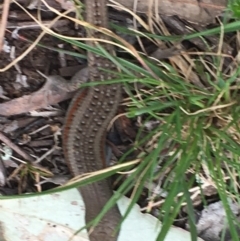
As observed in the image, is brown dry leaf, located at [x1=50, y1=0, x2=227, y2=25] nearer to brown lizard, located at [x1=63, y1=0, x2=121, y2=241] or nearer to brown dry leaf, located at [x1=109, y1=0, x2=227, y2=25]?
brown dry leaf, located at [x1=109, y1=0, x2=227, y2=25]

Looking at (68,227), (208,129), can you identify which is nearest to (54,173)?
(68,227)

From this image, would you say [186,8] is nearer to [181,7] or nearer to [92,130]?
[181,7]

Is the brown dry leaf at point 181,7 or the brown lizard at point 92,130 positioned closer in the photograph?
the brown dry leaf at point 181,7

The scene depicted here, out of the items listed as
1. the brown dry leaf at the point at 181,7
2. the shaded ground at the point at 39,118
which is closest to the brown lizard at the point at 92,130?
the shaded ground at the point at 39,118

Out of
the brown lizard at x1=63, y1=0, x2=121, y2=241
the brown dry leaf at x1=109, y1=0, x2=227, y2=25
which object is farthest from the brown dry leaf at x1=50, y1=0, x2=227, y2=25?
the brown lizard at x1=63, y1=0, x2=121, y2=241

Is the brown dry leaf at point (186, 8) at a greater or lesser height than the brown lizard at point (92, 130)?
greater

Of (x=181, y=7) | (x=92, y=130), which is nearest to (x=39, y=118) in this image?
(x=92, y=130)

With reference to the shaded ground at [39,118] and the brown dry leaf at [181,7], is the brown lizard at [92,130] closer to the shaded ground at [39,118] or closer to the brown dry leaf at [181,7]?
the shaded ground at [39,118]

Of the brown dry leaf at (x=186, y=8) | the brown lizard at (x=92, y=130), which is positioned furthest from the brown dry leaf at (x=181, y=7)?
the brown lizard at (x=92, y=130)
